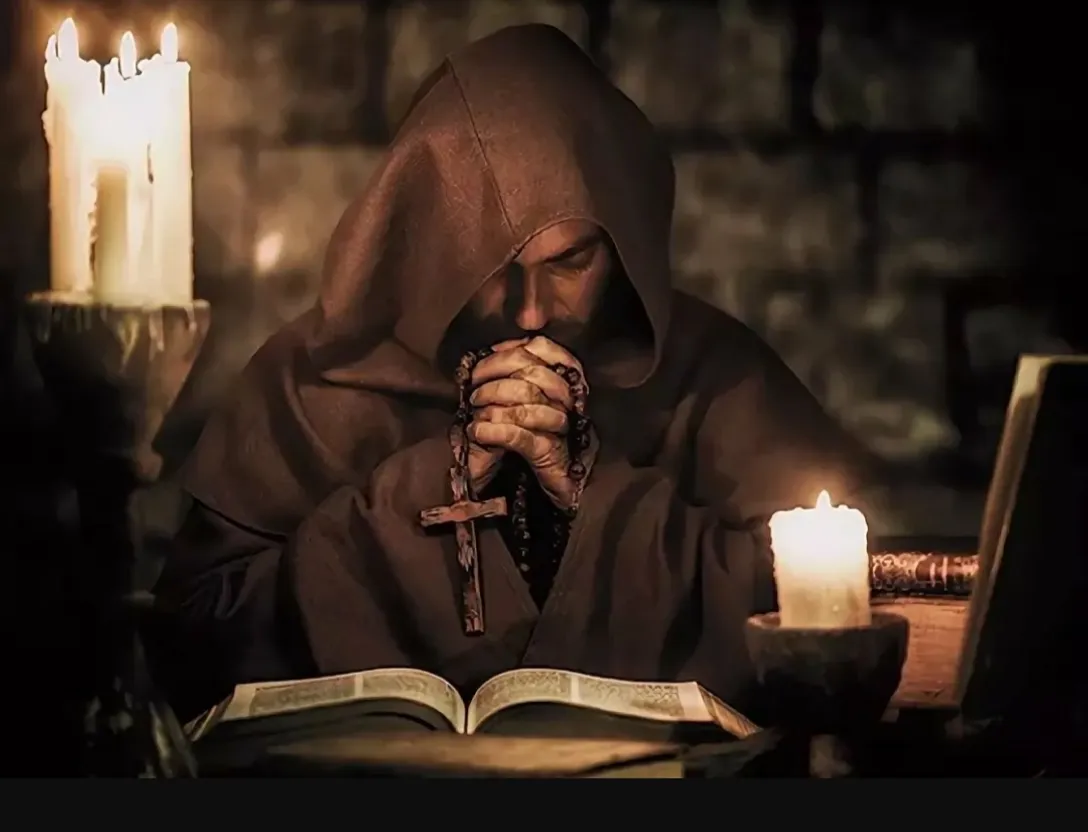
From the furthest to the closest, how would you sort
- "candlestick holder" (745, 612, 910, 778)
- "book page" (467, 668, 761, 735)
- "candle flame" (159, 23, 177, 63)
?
1. "candle flame" (159, 23, 177, 63)
2. "book page" (467, 668, 761, 735)
3. "candlestick holder" (745, 612, 910, 778)

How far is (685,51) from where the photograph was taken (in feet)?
6.72

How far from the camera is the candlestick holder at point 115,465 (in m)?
1.99

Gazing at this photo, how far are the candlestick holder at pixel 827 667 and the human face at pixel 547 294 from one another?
45 centimetres

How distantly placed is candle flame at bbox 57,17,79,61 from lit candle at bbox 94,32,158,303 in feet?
0.26

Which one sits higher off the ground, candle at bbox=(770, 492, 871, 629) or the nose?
the nose

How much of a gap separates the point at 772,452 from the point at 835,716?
0.35 meters

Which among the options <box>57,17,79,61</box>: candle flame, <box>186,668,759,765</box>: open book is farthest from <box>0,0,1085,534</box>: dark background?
<box>186,668,759,765</box>: open book

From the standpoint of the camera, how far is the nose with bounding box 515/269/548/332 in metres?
2.02

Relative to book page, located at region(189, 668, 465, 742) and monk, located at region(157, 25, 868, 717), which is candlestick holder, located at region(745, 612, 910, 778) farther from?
book page, located at region(189, 668, 465, 742)

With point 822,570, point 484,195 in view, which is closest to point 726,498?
point 822,570

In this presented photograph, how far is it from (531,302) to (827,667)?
580mm

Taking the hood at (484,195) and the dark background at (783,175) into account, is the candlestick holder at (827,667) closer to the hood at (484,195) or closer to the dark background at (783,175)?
the dark background at (783,175)

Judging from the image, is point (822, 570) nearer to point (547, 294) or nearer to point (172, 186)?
point (547, 294)

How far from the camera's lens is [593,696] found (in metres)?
1.95
